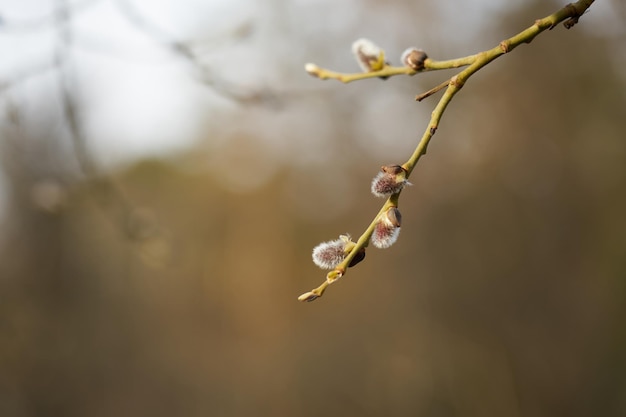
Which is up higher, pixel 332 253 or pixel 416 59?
pixel 416 59

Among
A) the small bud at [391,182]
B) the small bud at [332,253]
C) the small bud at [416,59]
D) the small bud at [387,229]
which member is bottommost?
the small bud at [332,253]

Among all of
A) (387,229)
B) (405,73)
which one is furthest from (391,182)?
(405,73)

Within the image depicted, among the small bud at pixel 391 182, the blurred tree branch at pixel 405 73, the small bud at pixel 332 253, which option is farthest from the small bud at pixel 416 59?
the small bud at pixel 332 253

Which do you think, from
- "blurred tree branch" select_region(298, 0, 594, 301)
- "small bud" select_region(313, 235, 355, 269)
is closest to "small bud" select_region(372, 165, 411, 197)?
"blurred tree branch" select_region(298, 0, 594, 301)

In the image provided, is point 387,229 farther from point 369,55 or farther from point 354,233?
point 354,233

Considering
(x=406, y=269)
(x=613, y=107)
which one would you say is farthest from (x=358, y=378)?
(x=613, y=107)

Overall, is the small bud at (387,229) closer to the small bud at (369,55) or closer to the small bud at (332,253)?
the small bud at (332,253)

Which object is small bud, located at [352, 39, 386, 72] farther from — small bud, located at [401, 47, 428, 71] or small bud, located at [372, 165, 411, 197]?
small bud, located at [372, 165, 411, 197]
